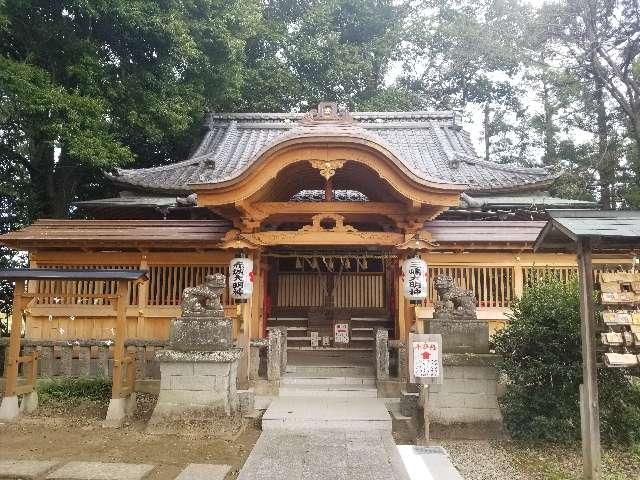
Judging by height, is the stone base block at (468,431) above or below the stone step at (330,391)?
below

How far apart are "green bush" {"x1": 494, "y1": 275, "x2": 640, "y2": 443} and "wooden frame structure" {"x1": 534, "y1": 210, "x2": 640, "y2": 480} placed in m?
1.40

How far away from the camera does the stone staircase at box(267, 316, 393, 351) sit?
1305 cm

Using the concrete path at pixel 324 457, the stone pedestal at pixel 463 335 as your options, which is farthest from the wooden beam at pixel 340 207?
the concrete path at pixel 324 457

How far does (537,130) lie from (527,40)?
8.16m

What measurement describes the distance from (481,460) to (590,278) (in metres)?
2.84

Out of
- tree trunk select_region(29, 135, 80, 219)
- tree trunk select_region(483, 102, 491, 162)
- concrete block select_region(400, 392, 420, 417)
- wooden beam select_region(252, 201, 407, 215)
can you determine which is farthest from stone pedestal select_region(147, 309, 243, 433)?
tree trunk select_region(483, 102, 491, 162)

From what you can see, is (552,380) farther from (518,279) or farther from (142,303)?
(142,303)

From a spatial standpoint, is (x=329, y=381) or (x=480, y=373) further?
(x=329, y=381)

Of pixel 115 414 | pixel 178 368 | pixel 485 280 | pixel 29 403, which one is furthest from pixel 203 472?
pixel 485 280

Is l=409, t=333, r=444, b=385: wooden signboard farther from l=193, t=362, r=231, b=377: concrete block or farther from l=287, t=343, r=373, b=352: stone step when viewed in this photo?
l=287, t=343, r=373, b=352: stone step

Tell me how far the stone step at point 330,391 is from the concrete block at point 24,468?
→ 438cm

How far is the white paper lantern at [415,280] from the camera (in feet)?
30.5

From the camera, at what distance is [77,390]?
9.62 metres

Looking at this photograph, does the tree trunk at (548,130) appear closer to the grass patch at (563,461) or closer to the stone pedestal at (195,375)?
the grass patch at (563,461)
